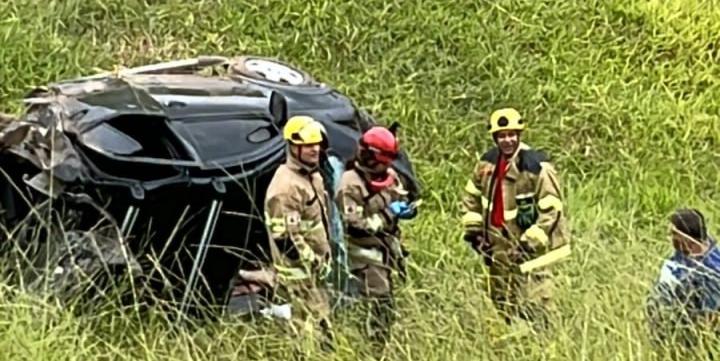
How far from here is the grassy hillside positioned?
10.2 m

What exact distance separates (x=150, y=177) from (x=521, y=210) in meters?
1.73

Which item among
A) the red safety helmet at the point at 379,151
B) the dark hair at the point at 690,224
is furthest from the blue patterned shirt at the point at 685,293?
the red safety helmet at the point at 379,151

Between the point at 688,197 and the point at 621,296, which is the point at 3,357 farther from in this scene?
the point at 688,197

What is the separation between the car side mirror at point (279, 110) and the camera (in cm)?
738

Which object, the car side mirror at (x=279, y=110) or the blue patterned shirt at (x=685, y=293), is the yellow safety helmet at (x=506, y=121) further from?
the car side mirror at (x=279, y=110)

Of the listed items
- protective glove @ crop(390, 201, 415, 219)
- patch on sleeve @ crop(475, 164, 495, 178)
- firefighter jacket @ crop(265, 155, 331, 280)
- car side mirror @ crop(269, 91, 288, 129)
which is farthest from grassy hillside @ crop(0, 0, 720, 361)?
firefighter jacket @ crop(265, 155, 331, 280)

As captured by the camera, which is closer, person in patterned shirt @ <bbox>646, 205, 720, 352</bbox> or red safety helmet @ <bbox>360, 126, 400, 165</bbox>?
person in patterned shirt @ <bbox>646, 205, 720, 352</bbox>

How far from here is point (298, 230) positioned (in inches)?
238

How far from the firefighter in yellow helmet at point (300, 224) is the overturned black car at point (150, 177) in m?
0.56

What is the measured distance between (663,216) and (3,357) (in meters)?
5.54

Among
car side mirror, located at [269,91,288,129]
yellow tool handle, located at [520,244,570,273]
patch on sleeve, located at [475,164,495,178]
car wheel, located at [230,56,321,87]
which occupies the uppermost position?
patch on sleeve, located at [475,164,495,178]

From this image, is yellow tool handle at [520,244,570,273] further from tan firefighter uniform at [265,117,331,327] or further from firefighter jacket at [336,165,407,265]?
tan firefighter uniform at [265,117,331,327]

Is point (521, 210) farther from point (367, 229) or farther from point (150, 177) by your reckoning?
point (150, 177)

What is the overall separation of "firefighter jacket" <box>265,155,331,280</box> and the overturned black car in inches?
21.5
